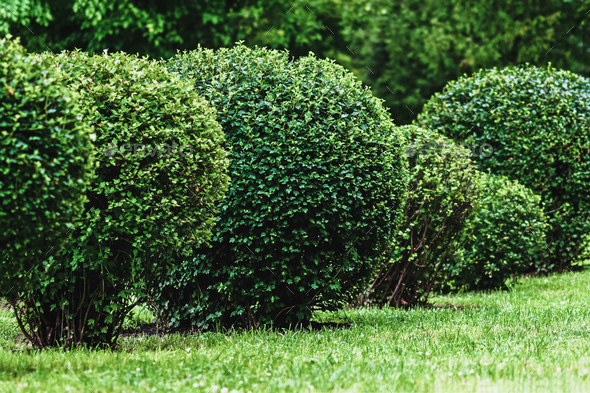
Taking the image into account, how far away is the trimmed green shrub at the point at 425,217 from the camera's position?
8008 millimetres

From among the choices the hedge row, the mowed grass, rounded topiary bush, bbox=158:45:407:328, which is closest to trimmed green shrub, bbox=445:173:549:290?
the hedge row

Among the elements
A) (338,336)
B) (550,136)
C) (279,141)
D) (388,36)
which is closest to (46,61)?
(279,141)

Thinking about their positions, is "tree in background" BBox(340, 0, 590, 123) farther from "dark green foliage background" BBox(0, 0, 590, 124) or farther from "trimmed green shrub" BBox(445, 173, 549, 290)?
"trimmed green shrub" BBox(445, 173, 549, 290)

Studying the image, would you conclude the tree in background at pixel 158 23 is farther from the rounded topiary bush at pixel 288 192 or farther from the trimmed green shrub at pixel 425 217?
the rounded topiary bush at pixel 288 192

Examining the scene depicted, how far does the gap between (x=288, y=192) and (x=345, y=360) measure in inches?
69.7

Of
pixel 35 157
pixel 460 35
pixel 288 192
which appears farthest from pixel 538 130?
pixel 460 35

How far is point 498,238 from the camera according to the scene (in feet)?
32.4

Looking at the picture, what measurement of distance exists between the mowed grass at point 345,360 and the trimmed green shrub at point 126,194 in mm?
408

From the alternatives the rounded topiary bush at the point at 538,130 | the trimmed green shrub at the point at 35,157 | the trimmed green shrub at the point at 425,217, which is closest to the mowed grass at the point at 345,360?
the trimmed green shrub at the point at 35,157

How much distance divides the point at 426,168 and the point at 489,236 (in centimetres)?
238

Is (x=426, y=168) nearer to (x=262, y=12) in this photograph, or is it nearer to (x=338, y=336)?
(x=338, y=336)

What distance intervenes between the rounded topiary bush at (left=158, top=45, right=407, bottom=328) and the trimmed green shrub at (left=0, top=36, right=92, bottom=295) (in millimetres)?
1924

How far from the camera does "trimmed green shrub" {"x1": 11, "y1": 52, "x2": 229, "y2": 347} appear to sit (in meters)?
4.93

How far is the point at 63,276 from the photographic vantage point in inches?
199
